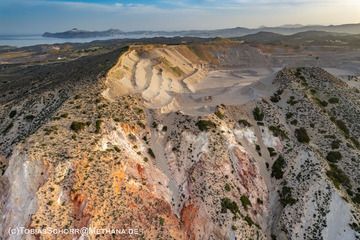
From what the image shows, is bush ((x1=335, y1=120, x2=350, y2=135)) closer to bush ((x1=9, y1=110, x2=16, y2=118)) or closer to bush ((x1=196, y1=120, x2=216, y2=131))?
bush ((x1=196, y1=120, x2=216, y2=131))

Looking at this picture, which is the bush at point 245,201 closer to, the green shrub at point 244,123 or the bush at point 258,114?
the green shrub at point 244,123

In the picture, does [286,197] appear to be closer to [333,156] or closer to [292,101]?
[333,156]

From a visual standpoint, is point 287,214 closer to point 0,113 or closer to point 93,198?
point 93,198

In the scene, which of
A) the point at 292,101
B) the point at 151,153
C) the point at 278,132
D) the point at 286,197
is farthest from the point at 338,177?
the point at 151,153

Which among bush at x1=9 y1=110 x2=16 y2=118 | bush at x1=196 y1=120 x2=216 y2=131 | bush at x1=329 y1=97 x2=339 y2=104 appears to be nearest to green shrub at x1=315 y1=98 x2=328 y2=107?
bush at x1=329 y1=97 x2=339 y2=104

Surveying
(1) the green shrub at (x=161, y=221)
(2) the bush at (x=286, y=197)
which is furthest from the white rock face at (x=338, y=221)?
(1) the green shrub at (x=161, y=221)

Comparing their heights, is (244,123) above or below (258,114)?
below
